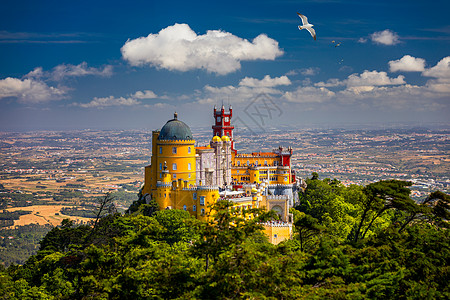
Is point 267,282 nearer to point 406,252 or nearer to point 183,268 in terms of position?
point 183,268

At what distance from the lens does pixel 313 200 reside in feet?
273

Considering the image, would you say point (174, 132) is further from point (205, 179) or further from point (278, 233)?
point (278, 233)

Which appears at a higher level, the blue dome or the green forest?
the blue dome

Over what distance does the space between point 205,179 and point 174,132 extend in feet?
32.9

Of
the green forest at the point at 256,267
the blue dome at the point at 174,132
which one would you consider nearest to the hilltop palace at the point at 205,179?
the blue dome at the point at 174,132

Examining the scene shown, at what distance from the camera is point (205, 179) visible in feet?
255

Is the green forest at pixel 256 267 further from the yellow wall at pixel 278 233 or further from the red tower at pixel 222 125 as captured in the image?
the red tower at pixel 222 125

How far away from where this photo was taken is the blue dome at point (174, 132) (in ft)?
237

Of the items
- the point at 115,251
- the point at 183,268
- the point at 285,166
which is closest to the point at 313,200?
the point at 285,166

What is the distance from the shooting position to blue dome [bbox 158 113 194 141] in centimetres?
7219

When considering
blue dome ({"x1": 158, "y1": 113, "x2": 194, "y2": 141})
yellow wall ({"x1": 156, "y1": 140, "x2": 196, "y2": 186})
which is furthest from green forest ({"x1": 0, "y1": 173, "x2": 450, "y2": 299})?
blue dome ({"x1": 158, "y1": 113, "x2": 194, "y2": 141})

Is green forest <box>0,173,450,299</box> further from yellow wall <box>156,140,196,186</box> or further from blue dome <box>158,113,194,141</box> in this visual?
blue dome <box>158,113,194,141</box>

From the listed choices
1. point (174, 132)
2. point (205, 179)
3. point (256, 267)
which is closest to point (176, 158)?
point (174, 132)

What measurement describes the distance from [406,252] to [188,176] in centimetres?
4058
